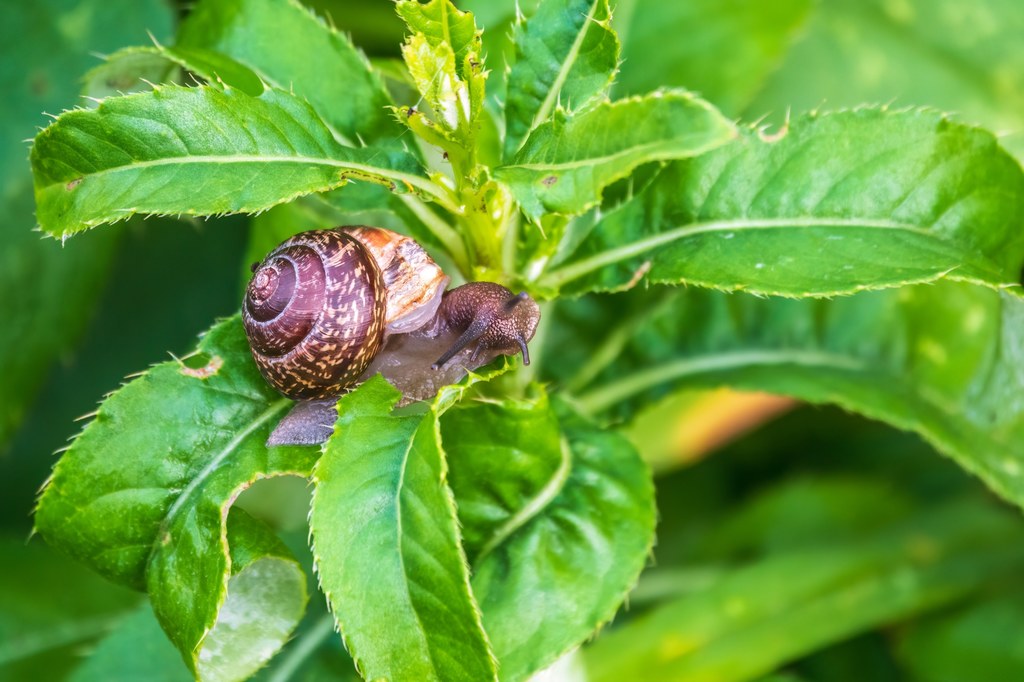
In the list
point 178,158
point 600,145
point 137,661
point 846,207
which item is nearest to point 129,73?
point 178,158

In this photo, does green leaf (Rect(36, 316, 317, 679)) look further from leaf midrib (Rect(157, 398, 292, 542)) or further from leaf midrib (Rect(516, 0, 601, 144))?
leaf midrib (Rect(516, 0, 601, 144))

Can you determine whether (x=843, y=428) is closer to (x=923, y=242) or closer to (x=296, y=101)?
(x=923, y=242)

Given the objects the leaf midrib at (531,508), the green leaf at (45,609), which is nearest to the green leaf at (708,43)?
the leaf midrib at (531,508)

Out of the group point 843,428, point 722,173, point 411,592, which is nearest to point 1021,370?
point 722,173

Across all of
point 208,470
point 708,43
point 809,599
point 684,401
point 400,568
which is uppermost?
point 708,43

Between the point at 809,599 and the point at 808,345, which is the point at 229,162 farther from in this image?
the point at 809,599

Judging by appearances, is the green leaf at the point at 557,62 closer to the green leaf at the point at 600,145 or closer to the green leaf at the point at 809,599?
the green leaf at the point at 600,145
